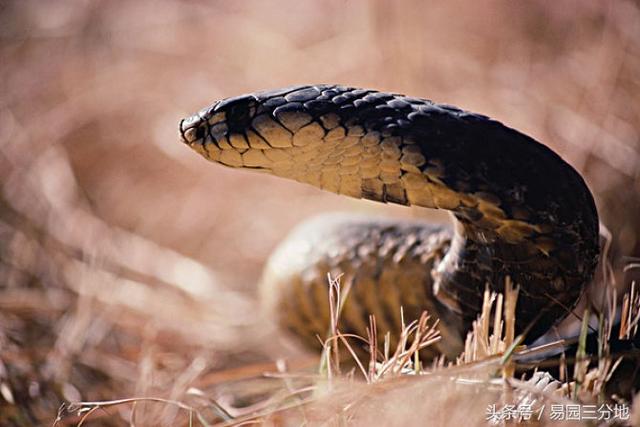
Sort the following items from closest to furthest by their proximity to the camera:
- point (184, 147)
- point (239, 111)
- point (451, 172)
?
point (451, 172) < point (239, 111) < point (184, 147)

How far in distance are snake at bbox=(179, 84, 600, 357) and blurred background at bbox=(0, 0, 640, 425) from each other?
0.59 m

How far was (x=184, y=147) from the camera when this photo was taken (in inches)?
137

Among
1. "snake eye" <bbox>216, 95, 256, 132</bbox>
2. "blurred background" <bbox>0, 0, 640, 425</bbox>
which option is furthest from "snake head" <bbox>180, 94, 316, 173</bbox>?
"blurred background" <bbox>0, 0, 640, 425</bbox>

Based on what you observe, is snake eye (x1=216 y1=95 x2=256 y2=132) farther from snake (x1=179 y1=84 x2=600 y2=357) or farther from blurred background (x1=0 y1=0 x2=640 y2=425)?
blurred background (x1=0 y1=0 x2=640 y2=425)

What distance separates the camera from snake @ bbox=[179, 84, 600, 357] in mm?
1186

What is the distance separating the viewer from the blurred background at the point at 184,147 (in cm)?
206

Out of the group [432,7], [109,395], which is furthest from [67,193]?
[432,7]

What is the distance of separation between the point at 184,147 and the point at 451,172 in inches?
96.6

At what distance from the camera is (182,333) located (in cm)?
230

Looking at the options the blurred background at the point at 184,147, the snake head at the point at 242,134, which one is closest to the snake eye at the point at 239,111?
the snake head at the point at 242,134

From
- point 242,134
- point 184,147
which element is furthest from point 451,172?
point 184,147

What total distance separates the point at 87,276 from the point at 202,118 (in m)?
1.30

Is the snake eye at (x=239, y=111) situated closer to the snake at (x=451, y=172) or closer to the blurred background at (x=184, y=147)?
the snake at (x=451, y=172)

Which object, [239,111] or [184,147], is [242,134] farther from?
[184,147]
